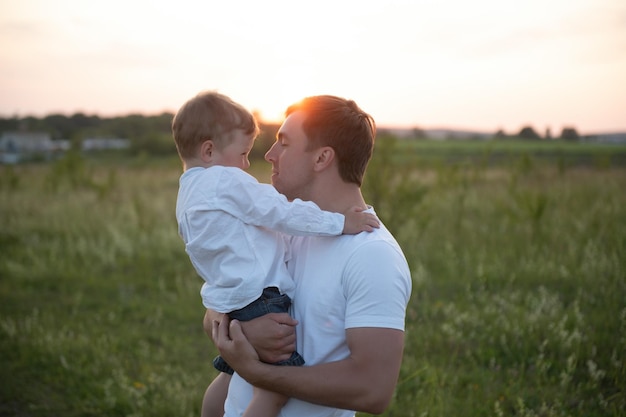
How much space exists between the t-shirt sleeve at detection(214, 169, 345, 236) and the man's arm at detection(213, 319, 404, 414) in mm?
476

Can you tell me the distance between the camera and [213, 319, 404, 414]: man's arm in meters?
1.96

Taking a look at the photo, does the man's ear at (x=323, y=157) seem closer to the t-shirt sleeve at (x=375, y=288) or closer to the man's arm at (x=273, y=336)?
the t-shirt sleeve at (x=375, y=288)

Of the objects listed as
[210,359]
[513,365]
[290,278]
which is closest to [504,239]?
[513,365]

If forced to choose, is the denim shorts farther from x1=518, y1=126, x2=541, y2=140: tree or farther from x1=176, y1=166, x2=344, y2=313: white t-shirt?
x1=518, y1=126, x2=541, y2=140: tree

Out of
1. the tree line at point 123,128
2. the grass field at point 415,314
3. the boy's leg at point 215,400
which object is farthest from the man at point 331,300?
the tree line at point 123,128

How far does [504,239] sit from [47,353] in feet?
24.2

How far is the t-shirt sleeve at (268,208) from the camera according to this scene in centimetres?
226

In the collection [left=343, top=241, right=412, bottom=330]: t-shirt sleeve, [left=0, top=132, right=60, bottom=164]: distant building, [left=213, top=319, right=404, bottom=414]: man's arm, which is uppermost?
[left=0, top=132, right=60, bottom=164]: distant building

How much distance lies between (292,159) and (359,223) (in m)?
0.46

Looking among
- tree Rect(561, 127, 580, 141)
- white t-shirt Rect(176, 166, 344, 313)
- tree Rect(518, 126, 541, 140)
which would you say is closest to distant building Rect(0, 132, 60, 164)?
tree Rect(518, 126, 541, 140)

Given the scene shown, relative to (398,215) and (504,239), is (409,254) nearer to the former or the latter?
(398,215)

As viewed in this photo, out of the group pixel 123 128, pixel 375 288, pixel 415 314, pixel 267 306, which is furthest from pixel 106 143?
pixel 375 288

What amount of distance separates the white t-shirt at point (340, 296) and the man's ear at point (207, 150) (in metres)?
0.70

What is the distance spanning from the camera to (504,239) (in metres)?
9.69
